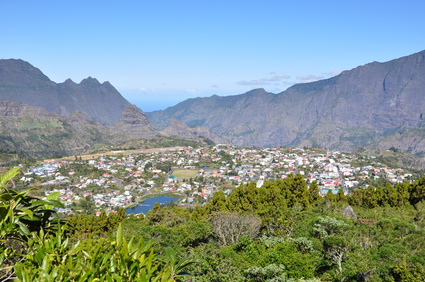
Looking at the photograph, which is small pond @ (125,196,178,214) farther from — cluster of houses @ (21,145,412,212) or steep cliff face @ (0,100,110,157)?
steep cliff face @ (0,100,110,157)

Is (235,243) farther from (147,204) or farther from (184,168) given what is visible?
(184,168)

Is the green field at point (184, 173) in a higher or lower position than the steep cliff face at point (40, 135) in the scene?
lower

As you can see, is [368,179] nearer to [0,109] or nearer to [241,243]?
[241,243]

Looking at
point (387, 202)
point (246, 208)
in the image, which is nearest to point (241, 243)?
point (246, 208)

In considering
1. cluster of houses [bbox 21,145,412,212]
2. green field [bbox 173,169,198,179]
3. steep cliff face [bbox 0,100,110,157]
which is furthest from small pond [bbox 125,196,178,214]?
steep cliff face [bbox 0,100,110,157]

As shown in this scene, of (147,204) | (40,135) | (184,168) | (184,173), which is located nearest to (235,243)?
(147,204)

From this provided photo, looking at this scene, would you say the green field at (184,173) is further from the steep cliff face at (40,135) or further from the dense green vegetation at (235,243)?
the steep cliff face at (40,135)

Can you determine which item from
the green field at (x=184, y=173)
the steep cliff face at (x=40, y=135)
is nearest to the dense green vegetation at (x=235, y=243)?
the green field at (x=184, y=173)
